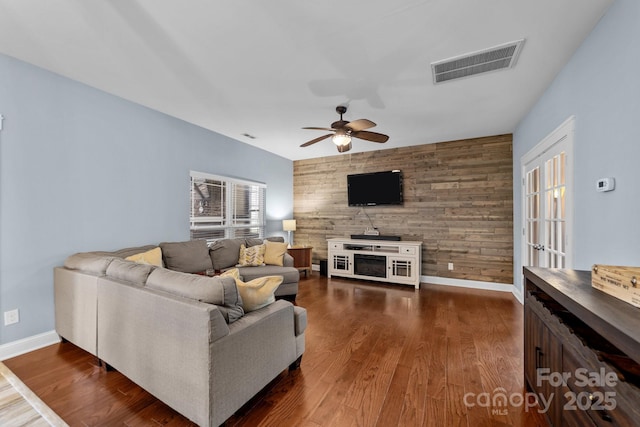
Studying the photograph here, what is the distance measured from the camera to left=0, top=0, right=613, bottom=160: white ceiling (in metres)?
1.81

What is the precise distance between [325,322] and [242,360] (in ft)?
5.45

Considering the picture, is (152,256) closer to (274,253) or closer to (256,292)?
(274,253)

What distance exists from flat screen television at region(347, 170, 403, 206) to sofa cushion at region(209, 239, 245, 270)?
262 centimetres

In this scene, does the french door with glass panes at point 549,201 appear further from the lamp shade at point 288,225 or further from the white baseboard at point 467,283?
the lamp shade at point 288,225

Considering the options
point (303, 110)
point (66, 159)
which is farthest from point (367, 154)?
point (66, 159)

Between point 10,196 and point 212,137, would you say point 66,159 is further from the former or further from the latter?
point 212,137

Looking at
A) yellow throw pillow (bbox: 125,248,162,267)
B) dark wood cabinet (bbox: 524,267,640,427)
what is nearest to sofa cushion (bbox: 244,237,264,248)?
yellow throw pillow (bbox: 125,248,162,267)

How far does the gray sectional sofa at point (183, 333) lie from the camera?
4.82 ft

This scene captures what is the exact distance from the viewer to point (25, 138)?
245cm

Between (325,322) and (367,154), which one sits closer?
(325,322)

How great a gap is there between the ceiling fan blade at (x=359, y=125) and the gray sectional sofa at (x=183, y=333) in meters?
2.04

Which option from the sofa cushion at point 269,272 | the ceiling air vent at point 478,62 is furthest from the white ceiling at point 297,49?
the sofa cushion at point 269,272

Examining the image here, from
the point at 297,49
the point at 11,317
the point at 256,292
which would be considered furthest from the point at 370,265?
the point at 11,317

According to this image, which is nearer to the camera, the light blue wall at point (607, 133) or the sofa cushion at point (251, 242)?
the light blue wall at point (607, 133)
